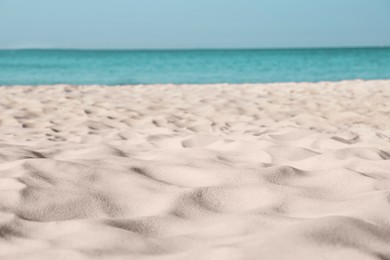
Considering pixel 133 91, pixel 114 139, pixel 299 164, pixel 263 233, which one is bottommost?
pixel 133 91

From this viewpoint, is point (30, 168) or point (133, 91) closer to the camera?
point (30, 168)

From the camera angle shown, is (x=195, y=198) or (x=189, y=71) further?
(x=189, y=71)

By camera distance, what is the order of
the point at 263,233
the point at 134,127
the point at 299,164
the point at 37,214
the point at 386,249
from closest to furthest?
the point at 386,249 → the point at 263,233 → the point at 37,214 → the point at 299,164 → the point at 134,127

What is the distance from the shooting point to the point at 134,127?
397 cm

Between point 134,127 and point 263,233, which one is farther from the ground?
point 263,233

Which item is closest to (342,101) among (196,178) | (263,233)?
(196,178)

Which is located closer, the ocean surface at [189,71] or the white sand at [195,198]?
the white sand at [195,198]

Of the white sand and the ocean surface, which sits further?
the ocean surface

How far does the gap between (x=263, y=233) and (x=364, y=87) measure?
20.8 ft

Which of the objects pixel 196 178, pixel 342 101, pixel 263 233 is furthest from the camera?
pixel 342 101

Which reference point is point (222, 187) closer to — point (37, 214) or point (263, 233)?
point (263, 233)

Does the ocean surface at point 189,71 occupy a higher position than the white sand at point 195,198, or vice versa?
the white sand at point 195,198

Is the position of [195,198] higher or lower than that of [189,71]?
higher

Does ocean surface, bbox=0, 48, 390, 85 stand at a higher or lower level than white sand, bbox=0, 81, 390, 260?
lower
